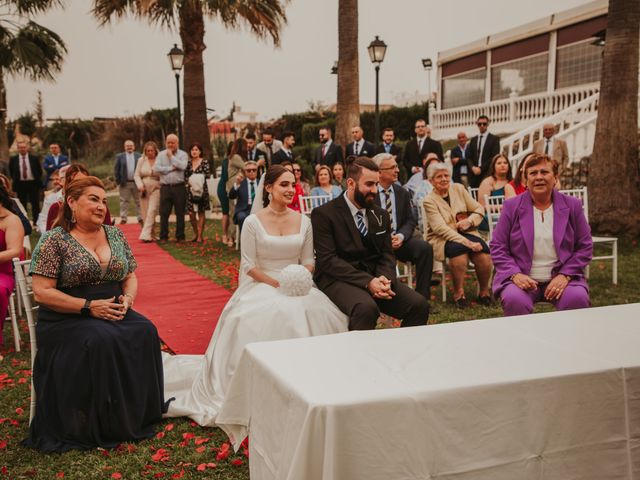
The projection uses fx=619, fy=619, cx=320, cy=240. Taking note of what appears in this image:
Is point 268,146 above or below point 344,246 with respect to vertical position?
above

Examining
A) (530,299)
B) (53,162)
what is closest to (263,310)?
(530,299)

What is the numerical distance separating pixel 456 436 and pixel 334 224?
2572 millimetres

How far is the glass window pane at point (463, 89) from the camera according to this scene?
27891 millimetres

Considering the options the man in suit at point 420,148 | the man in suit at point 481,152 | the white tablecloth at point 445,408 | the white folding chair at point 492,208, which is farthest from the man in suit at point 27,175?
the white tablecloth at point 445,408

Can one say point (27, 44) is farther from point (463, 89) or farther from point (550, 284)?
point (463, 89)

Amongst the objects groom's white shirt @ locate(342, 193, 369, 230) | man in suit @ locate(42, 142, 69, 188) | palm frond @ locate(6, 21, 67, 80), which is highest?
palm frond @ locate(6, 21, 67, 80)

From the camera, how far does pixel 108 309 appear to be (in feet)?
12.9

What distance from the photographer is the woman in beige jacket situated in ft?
40.0

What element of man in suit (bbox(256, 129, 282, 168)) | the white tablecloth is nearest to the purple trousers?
the white tablecloth

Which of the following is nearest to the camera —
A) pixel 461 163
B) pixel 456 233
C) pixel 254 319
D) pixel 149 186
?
pixel 254 319

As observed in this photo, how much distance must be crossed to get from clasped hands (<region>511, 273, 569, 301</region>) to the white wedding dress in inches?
52.2

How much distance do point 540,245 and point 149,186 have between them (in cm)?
935

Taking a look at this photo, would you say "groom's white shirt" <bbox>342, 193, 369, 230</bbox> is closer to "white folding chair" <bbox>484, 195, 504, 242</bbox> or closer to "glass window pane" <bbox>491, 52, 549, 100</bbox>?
"white folding chair" <bbox>484, 195, 504, 242</bbox>

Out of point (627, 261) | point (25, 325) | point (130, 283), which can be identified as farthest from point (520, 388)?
point (627, 261)
